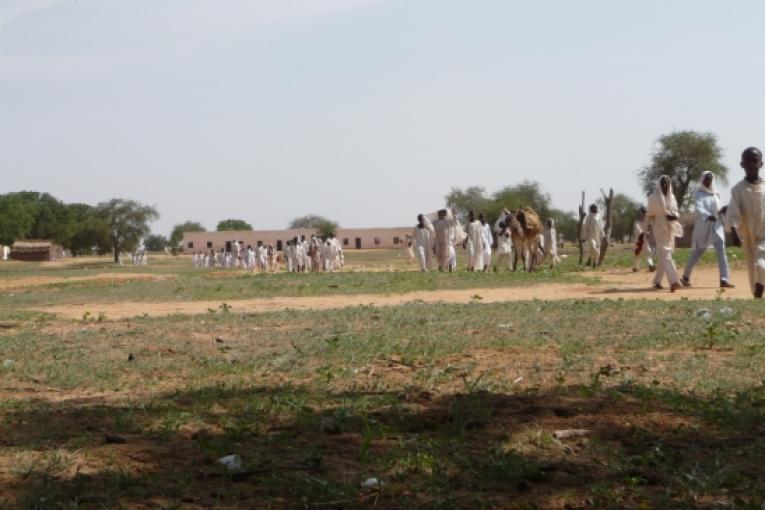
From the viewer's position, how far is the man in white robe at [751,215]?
12.1m

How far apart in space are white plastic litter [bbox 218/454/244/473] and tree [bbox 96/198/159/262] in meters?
89.8

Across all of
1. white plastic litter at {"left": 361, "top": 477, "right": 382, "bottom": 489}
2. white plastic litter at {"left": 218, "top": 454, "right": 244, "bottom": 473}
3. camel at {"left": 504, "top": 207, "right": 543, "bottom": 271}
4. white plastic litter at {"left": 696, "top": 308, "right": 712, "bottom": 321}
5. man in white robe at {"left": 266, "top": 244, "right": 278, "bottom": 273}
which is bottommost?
white plastic litter at {"left": 361, "top": 477, "right": 382, "bottom": 489}

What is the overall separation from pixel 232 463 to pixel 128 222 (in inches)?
3594

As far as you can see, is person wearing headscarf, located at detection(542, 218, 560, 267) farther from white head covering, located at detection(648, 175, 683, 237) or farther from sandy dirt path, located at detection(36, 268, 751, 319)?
white head covering, located at detection(648, 175, 683, 237)

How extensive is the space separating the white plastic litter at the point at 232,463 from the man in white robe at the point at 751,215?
349 inches

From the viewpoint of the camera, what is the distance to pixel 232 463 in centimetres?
491

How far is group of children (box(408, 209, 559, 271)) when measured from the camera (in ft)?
94.9

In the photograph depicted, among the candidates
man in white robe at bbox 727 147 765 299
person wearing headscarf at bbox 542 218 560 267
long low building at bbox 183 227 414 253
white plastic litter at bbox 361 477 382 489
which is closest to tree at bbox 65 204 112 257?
long low building at bbox 183 227 414 253

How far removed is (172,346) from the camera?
9438mm

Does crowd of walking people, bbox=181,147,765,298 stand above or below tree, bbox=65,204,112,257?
below

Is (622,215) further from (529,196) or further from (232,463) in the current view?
(232,463)

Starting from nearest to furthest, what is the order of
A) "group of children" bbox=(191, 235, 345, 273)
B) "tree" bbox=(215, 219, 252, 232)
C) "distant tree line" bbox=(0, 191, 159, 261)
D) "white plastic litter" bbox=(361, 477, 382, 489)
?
1. "white plastic litter" bbox=(361, 477, 382, 489)
2. "group of children" bbox=(191, 235, 345, 273)
3. "distant tree line" bbox=(0, 191, 159, 261)
4. "tree" bbox=(215, 219, 252, 232)

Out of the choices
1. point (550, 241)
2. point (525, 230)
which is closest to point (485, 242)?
point (550, 241)

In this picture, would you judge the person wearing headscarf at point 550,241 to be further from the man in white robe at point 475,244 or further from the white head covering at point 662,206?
the white head covering at point 662,206
